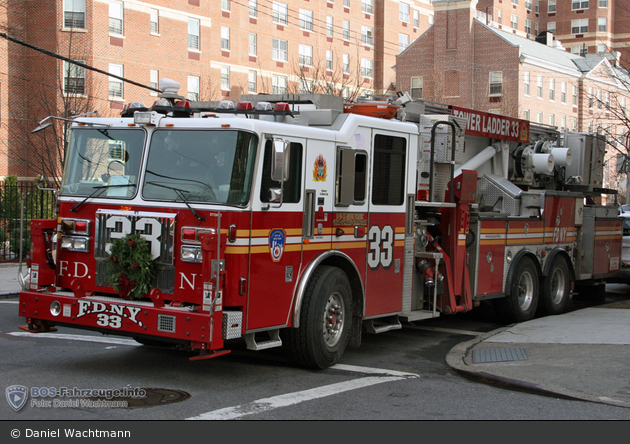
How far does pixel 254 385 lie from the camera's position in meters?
7.20

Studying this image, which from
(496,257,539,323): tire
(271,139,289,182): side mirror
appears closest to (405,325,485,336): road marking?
(496,257,539,323): tire

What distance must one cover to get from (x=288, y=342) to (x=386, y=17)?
55.8 meters

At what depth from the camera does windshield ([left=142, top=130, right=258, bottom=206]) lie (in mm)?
6953

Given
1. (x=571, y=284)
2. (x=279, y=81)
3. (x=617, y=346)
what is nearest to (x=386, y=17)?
(x=279, y=81)

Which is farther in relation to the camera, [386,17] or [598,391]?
[386,17]

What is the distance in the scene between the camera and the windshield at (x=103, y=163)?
24.6 ft

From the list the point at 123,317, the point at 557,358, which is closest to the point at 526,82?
the point at 557,358

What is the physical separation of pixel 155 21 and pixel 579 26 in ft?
187

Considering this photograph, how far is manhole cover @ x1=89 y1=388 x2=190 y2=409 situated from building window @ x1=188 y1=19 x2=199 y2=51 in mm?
34428

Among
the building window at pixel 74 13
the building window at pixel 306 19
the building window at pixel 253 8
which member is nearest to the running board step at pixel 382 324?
the building window at pixel 74 13

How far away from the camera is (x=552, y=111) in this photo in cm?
5412

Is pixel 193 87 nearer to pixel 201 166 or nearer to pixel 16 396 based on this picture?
pixel 201 166

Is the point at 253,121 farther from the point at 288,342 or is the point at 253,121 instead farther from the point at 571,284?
the point at 571,284

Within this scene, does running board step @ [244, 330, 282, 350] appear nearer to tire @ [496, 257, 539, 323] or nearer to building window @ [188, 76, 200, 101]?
tire @ [496, 257, 539, 323]
